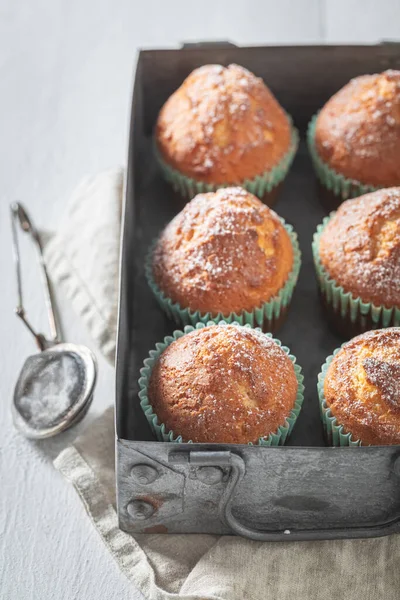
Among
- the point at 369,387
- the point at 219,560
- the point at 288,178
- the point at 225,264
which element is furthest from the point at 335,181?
the point at 219,560

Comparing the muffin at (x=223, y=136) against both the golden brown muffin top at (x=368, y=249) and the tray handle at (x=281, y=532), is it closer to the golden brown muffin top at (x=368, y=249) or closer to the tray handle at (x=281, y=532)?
the golden brown muffin top at (x=368, y=249)

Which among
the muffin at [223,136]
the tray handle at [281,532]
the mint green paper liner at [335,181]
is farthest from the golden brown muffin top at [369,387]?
the muffin at [223,136]

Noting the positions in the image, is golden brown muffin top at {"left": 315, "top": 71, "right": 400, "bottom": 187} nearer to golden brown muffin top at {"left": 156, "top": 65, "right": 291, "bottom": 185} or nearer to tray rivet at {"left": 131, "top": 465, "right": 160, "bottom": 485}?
golden brown muffin top at {"left": 156, "top": 65, "right": 291, "bottom": 185}

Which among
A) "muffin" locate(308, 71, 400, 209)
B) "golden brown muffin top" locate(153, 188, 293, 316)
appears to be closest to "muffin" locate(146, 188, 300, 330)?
"golden brown muffin top" locate(153, 188, 293, 316)

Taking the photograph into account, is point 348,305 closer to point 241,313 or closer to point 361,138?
point 241,313

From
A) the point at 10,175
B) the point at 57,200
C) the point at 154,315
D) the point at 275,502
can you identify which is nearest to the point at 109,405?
the point at 154,315

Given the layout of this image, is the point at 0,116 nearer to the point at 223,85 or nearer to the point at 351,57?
the point at 223,85
